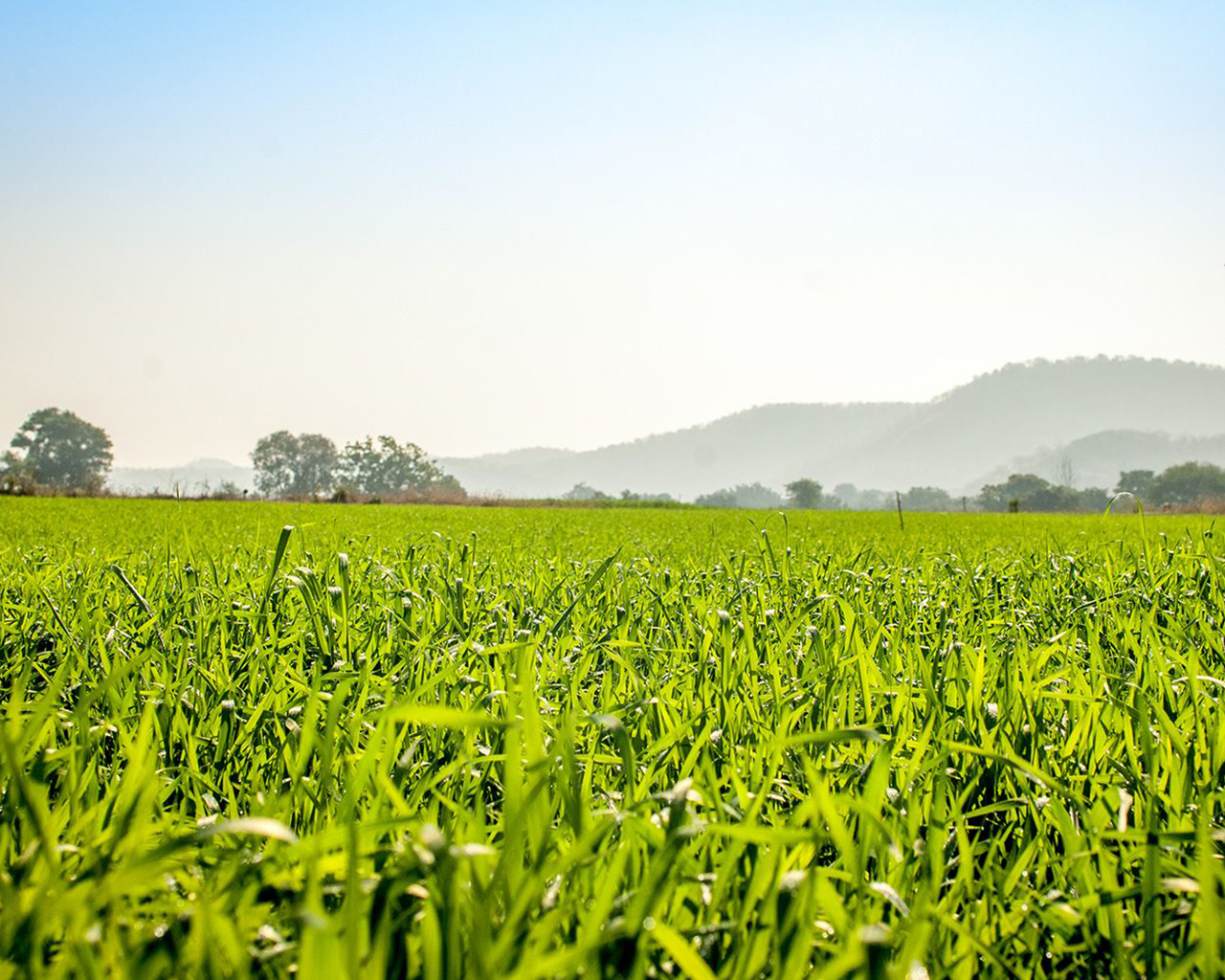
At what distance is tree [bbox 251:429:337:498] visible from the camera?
191 metres

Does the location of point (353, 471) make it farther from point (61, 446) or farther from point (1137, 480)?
point (1137, 480)

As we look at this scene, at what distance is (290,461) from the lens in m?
194

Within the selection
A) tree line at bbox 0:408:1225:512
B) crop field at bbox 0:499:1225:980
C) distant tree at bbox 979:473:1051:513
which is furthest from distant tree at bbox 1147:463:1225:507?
crop field at bbox 0:499:1225:980

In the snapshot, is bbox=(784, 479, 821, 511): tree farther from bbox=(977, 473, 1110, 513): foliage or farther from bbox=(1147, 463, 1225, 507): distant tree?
bbox=(1147, 463, 1225, 507): distant tree

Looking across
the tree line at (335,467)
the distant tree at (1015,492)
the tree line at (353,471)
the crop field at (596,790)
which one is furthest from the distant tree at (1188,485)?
the crop field at (596,790)

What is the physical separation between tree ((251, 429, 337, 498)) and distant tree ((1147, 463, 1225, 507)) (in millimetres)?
179153

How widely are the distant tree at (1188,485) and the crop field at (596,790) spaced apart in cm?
19150

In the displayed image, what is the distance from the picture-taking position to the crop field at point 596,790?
3.11 ft

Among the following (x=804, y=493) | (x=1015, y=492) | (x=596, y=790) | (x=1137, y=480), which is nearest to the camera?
(x=596, y=790)

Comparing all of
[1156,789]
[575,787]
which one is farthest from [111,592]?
[1156,789]

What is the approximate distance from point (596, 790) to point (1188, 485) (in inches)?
7875

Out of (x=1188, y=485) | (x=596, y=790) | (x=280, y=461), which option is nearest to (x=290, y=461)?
(x=280, y=461)

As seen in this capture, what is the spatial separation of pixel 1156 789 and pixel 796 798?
70 centimetres

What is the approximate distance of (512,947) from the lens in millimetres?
999
